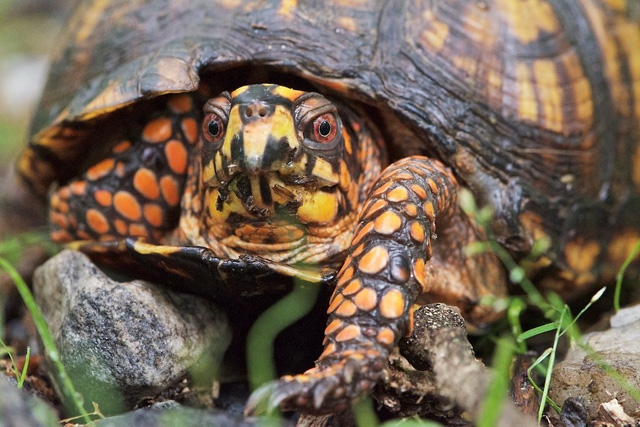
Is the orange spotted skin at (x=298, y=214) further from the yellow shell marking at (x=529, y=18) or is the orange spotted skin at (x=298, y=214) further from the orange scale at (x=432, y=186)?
the yellow shell marking at (x=529, y=18)

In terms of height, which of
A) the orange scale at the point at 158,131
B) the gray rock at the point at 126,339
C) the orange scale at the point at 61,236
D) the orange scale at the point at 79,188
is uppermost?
the orange scale at the point at 158,131

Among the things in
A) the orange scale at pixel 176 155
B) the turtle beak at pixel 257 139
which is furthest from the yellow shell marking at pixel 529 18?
the orange scale at pixel 176 155

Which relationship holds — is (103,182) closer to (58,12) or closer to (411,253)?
(411,253)

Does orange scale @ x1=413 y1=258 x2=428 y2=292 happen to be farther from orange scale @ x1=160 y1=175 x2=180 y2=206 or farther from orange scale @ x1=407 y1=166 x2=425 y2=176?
orange scale @ x1=160 y1=175 x2=180 y2=206

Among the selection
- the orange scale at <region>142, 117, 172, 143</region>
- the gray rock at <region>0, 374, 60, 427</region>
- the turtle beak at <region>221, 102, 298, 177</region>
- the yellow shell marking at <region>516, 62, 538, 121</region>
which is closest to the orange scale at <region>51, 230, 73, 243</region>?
the orange scale at <region>142, 117, 172, 143</region>

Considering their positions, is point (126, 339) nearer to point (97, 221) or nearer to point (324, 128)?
point (97, 221)

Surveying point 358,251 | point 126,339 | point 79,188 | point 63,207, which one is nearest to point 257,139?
point 358,251
